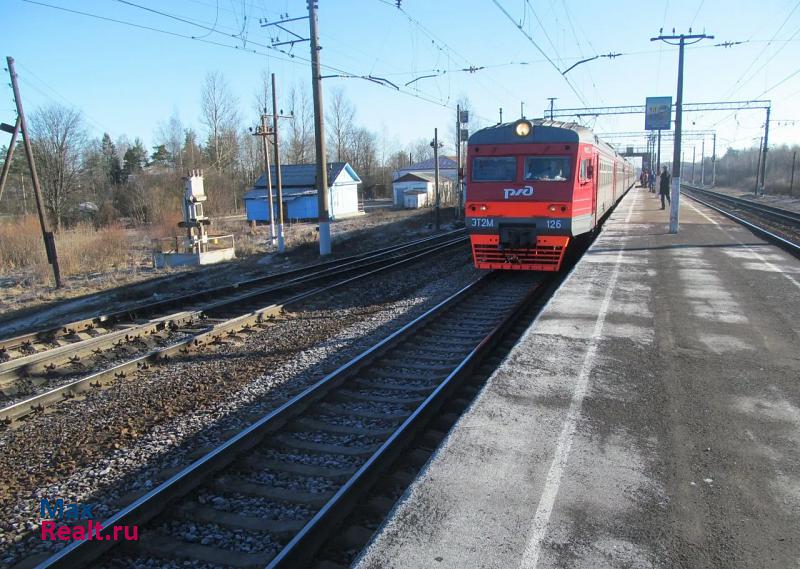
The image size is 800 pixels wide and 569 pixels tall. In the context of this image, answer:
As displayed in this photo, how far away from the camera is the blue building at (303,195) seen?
4753 centimetres

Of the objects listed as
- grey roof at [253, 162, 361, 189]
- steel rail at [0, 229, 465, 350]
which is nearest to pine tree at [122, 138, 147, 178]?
grey roof at [253, 162, 361, 189]

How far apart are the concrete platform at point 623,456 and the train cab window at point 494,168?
4512mm

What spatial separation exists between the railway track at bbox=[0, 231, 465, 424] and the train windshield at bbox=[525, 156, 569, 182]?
4.83m

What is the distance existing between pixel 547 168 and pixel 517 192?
75cm

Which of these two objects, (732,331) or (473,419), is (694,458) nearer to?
(473,419)

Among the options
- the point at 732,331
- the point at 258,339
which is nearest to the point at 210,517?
the point at 258,339

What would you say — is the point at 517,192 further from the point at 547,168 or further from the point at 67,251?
the point at 67,251

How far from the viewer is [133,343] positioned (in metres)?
8.24

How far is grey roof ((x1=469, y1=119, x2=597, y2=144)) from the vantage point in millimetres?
11031

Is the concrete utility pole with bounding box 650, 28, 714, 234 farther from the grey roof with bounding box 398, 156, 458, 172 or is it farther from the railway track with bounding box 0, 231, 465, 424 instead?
the grey roof with bounding box 398, 156, 458, 172

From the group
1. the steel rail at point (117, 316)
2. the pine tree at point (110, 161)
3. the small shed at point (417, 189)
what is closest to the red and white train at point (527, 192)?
the steel rail at point (117, 316)

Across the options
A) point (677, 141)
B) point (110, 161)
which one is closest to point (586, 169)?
point (677, 141)

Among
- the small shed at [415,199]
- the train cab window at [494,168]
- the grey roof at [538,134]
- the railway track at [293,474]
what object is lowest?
the railway track at [293,474]

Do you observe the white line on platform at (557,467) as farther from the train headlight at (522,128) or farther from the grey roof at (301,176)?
the grey roof at (301,176)
